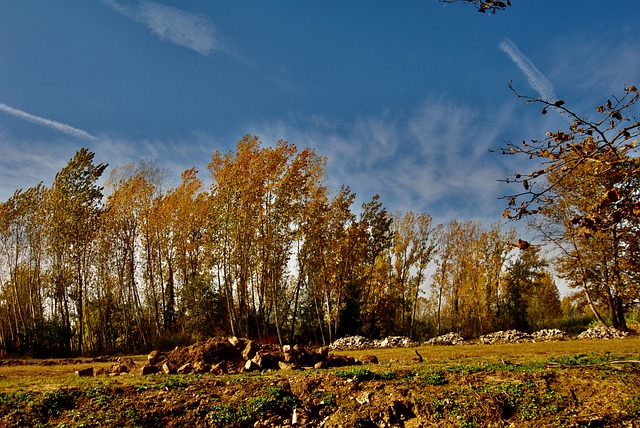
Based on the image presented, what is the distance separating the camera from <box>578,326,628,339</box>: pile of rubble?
22453 millimetres

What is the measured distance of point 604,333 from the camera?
23.0 metres

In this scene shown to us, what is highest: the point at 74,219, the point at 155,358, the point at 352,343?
the point at 74,219

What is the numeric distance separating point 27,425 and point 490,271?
112 feet

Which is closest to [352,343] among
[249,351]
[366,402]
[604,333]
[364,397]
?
[604,333]

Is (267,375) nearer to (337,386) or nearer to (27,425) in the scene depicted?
(337,386)

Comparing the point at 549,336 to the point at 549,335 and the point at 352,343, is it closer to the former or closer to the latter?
the point at 549,335

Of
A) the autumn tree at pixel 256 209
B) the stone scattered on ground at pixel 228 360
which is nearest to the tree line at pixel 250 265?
the autumn tree at pixel 256 209

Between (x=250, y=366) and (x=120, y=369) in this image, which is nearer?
(x=250, y=366)

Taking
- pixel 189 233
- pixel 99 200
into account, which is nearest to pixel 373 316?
pixel 189 233

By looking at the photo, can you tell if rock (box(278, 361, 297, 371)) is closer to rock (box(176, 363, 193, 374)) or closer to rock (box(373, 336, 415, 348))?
rock (box(176, 363, 193, 374))

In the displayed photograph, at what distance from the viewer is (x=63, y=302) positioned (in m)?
30.9

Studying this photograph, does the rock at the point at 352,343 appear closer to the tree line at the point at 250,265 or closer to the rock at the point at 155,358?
the tree line at the point at 250,265

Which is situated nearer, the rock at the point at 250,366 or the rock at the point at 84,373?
the rock at the point at 250,366

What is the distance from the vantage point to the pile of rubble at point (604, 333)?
22.5 meters
